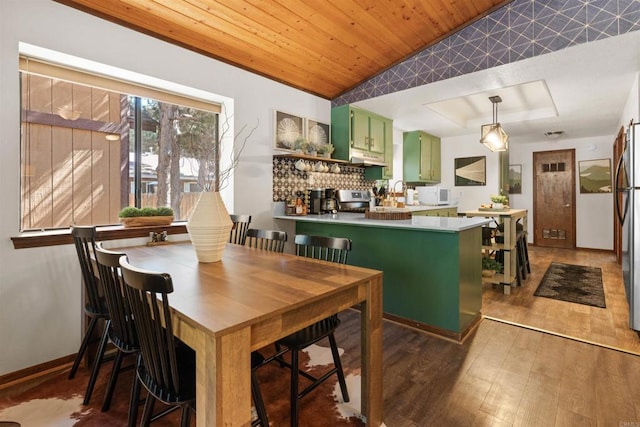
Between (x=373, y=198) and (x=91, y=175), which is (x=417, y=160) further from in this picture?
(x=91, y=175)

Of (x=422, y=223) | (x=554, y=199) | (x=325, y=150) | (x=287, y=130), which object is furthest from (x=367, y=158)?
(x=554, y=199)

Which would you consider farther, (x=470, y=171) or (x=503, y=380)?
(x=470, y=171)

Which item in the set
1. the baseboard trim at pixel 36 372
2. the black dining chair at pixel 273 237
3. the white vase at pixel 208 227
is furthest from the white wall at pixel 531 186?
the baseboard trim at pixel 36 372

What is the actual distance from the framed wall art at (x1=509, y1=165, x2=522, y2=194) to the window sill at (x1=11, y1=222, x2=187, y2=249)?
22.0ft

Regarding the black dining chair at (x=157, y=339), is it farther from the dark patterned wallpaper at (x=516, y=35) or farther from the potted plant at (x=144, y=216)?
the dark patterned wallpaper at (x=516, y=35)

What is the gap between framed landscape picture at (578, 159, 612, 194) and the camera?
5770mm

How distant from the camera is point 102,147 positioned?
2.49 metres

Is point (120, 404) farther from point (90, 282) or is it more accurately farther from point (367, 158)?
point (367, 158)

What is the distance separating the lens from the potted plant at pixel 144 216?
7.85 ft

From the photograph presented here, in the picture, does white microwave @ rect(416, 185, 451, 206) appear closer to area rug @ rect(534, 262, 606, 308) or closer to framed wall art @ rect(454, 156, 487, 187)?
framed wall art @ rect(454, 156, 487, 187)

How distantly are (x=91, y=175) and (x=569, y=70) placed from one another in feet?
13.6

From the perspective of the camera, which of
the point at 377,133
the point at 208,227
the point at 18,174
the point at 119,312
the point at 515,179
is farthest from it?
the point at 515,179

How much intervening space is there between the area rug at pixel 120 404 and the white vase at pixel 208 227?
2.71 feet

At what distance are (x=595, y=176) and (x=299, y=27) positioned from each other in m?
6.29
